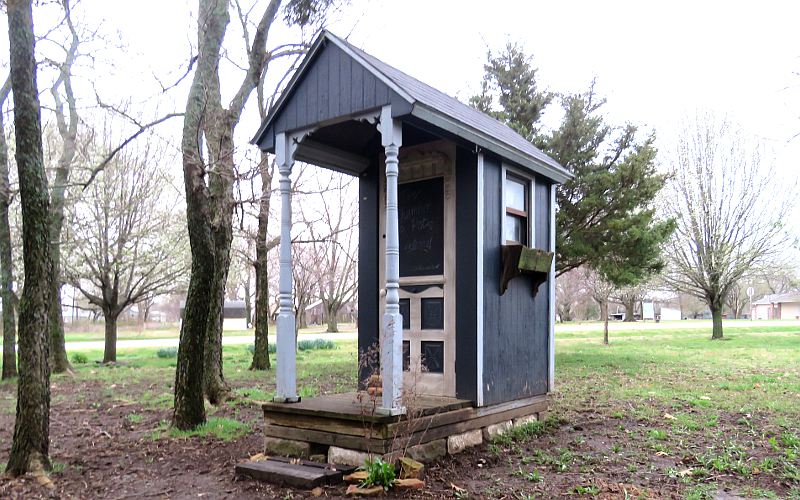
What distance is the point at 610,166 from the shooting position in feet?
55.5

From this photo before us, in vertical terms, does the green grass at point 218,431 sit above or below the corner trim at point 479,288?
below

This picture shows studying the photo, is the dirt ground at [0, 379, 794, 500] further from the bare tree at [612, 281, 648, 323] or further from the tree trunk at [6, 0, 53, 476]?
the bare tree at [612, 281, 648, 323]

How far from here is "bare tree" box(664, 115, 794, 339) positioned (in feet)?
77.5

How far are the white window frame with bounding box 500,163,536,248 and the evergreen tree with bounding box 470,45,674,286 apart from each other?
8.26 meters

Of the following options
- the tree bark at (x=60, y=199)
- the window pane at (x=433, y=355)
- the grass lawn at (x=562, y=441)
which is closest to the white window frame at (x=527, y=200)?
the window pane at (x=433, y=355)

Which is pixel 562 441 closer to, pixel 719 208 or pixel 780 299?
pixel 719 208

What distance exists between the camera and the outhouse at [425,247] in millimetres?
5766

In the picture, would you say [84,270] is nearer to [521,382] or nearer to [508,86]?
[508,86]

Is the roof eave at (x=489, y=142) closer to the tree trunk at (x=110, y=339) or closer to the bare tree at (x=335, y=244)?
the bare tree at (x=335, y=244)

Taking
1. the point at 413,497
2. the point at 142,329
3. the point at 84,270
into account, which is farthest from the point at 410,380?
the point at 142,329

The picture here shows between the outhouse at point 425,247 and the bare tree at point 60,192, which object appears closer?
the outhouse at point 425,247

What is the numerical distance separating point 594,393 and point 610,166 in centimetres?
857

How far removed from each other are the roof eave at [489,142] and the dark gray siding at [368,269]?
Answer: 5.27ft

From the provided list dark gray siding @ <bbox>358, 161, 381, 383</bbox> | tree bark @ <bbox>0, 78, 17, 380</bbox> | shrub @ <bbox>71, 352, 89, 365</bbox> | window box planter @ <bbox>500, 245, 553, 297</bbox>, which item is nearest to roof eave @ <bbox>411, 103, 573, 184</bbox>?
window box planter @ <bbox>500, 245, 553, 297</bbox>
